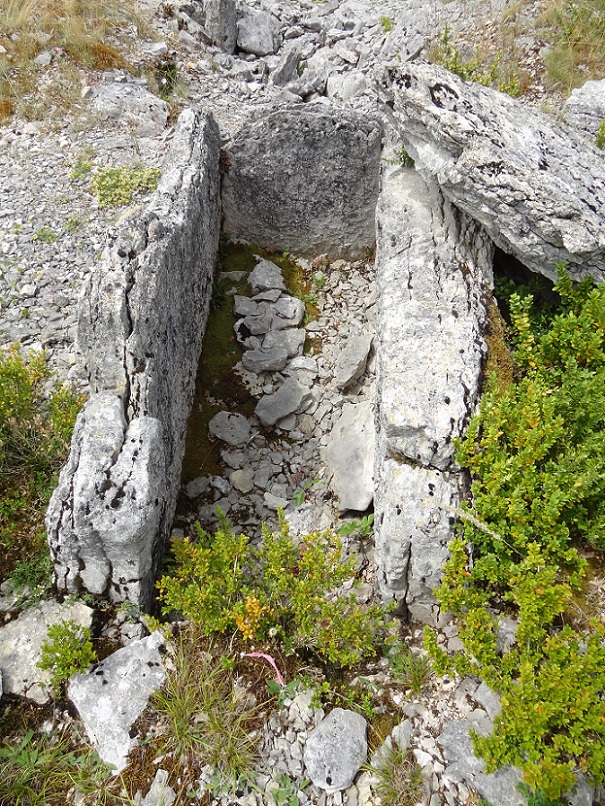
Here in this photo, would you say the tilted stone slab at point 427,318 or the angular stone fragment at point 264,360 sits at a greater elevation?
the tilted stone slab at point 427,318

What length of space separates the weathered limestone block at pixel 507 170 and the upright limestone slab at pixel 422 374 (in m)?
0.49

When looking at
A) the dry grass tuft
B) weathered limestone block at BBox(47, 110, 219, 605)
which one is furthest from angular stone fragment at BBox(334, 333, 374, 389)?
the dry grass tuft

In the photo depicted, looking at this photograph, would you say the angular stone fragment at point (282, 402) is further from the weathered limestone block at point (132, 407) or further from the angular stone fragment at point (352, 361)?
the weathered limestone block at point (132, 407)

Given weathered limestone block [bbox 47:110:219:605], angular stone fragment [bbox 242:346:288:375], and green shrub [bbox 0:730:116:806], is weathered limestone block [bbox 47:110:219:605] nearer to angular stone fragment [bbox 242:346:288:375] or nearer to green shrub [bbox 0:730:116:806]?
angular stone fragment [bbox 242:346:288:375]

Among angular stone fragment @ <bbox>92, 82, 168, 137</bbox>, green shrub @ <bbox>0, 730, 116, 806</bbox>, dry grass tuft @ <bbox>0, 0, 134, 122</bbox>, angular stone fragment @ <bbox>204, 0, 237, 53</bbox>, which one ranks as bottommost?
green shrub @ <bbox>0, 730, 116, 806</bbox>

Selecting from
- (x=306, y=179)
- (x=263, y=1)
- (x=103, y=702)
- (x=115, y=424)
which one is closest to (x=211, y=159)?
(x=306, y=179)

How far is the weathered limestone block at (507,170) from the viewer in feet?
16.2

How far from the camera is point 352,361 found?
270 inches

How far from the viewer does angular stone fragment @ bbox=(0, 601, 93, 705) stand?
12.5ft

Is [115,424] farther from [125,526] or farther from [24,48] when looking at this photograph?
[24,48]

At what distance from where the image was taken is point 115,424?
14.5ft

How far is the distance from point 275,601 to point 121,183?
635cm

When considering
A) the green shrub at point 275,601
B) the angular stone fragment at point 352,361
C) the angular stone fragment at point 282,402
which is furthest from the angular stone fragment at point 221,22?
the green shrub at point 275,601

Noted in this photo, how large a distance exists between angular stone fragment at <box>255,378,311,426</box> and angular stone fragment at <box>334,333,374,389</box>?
17.8 inches
